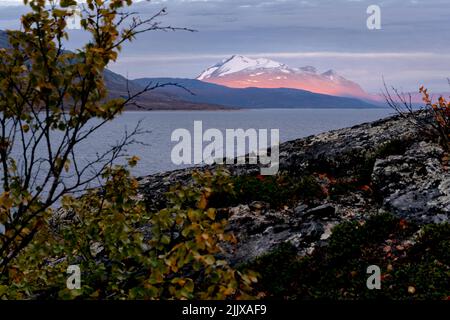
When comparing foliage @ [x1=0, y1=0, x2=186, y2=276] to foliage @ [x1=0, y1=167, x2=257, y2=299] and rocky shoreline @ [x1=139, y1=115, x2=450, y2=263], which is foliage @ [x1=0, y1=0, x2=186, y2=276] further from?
rocky shoreline @ [x1=139, y1=115, x2=450, y2=263]

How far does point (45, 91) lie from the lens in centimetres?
675

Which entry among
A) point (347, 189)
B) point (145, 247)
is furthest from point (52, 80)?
point (347, 189)

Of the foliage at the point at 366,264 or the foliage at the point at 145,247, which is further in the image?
the foliage at the point at 366,264

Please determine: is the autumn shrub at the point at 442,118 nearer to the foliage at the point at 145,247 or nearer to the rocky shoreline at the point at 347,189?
the rocky shoreline at the point at 347,189

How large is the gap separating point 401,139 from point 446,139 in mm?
1701

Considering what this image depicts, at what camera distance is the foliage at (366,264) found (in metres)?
10.2

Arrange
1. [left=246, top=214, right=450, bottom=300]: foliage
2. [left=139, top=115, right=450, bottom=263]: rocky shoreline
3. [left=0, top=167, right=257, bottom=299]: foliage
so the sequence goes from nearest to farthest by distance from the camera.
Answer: [left=0, top=167, right=257, bottom=299]: foliage, [left=246, top=214, right=450, bottom=300]: foliage, [left=139, top=115, right=450, bottom=263]: rocky shoreline

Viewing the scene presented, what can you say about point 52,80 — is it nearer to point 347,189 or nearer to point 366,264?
point 366,264

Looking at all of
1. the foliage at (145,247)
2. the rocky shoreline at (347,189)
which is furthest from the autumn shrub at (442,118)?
the foliage at (145,247)

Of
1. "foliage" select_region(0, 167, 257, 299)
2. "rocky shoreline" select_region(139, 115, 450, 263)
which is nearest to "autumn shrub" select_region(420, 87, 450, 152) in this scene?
"rocky shoreline" select_region(139, 115, 450, 263)

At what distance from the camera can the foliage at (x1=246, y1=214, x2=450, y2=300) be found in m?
10.2

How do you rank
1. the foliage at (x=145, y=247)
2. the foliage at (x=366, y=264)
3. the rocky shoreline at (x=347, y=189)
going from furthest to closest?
the rocky shoreline at (x=347, y=189), the foliage at (x=366, y=264), the foliage at (x=145, y=247)
